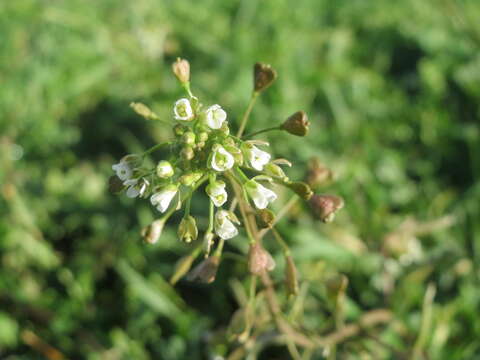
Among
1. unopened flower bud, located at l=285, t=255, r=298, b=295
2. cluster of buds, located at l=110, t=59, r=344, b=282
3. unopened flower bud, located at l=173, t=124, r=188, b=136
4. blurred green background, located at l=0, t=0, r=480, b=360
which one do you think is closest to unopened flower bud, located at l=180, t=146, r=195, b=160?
cluster of buds, located at l=110, t=59, r=344, b=282

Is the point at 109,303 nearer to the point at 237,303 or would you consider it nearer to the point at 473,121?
the point at 237,303

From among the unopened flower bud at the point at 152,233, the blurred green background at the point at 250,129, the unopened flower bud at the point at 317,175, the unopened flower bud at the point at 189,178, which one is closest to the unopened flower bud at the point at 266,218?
the unopened flower bud at the point at 189,178

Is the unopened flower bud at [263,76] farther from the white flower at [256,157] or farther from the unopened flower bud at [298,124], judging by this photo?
the white flower at [256,157]

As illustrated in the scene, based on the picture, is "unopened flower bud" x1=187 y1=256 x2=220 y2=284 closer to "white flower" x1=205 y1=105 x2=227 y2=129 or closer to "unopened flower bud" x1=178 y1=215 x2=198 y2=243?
"unopened flower bud" x1=178 y1=215 x2=198 y2=243

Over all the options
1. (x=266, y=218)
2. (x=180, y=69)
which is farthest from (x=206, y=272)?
(x=180, y=69)

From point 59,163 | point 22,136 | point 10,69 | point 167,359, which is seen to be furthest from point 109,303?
point 10,69
